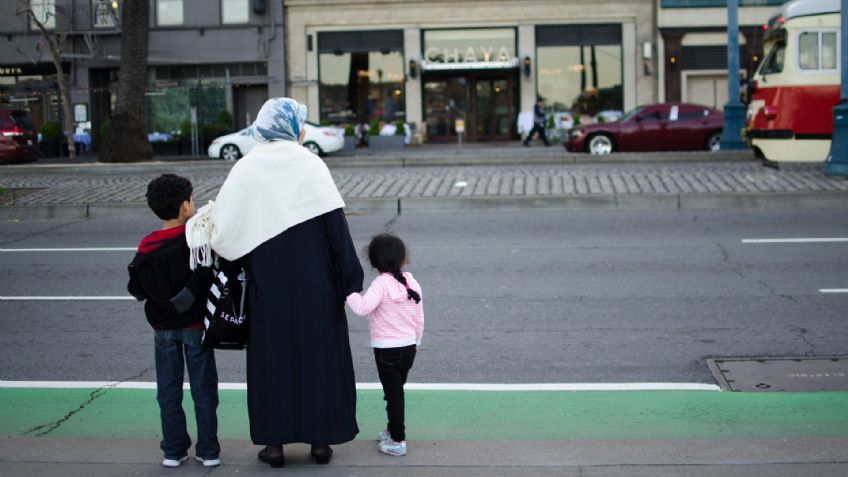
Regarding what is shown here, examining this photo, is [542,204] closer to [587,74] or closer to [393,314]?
[393,314]

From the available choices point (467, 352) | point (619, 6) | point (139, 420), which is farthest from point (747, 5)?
point (139, 420)

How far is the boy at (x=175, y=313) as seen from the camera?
495 centimetres

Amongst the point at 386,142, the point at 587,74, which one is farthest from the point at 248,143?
the point at 587,74

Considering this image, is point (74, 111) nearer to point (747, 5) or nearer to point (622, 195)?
point (747, 5)

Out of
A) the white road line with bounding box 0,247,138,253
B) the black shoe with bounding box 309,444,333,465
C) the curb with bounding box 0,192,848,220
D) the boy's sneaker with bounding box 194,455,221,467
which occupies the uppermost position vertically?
the curb with bounding box 0,192,848,220

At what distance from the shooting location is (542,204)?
51.9 ft

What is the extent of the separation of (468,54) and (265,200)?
31.8 meters

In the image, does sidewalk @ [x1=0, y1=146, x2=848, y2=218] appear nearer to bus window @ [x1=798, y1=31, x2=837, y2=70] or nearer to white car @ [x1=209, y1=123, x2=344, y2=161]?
bus window @ [x1=798, y1=31, x2=837, y2=70]

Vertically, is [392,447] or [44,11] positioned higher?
[44,11]

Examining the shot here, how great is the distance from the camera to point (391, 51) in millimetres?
36438

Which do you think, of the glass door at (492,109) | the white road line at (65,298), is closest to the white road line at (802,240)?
the white road line at (65,298)

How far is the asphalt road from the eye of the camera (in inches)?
302

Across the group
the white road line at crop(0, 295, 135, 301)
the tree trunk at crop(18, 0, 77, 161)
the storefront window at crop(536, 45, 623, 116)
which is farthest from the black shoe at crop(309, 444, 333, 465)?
the storefront window at crop(536, 45, 623, 116)

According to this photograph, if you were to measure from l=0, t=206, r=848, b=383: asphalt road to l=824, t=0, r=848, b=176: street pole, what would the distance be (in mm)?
2893
